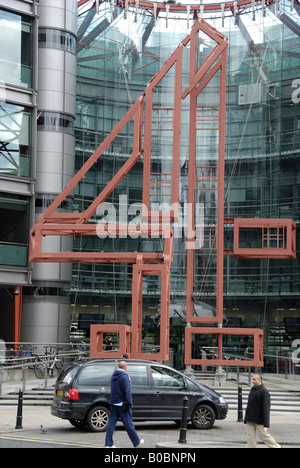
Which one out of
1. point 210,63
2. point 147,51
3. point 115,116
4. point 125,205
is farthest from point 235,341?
point 210,63

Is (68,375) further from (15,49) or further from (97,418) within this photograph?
(15,49)

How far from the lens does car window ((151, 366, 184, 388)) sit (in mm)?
18750

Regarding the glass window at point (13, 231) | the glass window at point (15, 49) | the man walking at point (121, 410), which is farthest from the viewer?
the glass window at point (15, 49)

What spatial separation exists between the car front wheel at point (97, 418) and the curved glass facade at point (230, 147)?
926 inches

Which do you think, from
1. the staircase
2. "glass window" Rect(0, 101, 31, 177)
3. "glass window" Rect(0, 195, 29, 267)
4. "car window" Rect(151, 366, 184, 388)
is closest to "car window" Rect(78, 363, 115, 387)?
"car window" Rect(151, 366, 184, 388)

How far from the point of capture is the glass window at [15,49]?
35.3 m

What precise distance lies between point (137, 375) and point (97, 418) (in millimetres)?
1471

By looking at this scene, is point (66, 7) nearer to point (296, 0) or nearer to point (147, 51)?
point (147, 51)

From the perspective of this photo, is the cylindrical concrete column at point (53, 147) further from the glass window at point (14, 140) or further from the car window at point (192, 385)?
the car window at point (192, 385)

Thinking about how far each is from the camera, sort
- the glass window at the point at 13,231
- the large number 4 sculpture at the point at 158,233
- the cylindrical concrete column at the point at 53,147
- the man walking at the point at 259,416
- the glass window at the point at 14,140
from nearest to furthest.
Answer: the man walking at the point at 259,416 → the large number 4 sculpture at the point at 158,233 → the glass window at the point at 13,231 → the glass window at the point at 14,140 → the cylindrical concrete column at the point at 53,147

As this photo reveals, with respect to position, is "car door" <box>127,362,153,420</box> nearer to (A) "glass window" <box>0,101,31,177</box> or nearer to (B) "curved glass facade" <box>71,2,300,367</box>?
(A) "glass window" <box>0,101,31,177</box>

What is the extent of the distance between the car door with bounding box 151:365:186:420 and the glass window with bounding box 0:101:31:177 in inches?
708

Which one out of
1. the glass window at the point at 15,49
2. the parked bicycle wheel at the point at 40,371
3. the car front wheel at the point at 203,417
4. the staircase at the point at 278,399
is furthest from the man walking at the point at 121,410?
the glass window at the point at 15,49

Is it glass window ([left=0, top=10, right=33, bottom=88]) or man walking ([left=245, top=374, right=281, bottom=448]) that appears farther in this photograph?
glass window ([left=0, top=10, right=33, bottom=88])
